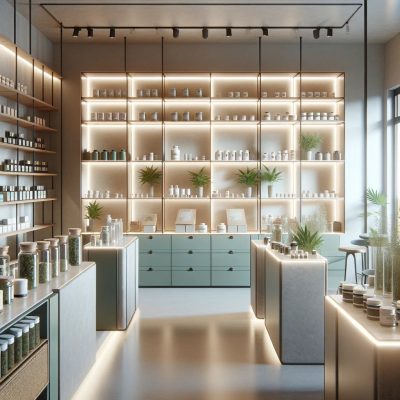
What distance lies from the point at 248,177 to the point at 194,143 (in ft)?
3.57

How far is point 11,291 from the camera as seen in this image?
2.55 metres

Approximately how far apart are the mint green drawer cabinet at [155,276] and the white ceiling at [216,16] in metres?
3.56

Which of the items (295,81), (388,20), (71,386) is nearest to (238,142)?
(295,81)

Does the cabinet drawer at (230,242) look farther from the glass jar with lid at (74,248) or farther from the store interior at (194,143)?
the glass jar with lid at (74,248)

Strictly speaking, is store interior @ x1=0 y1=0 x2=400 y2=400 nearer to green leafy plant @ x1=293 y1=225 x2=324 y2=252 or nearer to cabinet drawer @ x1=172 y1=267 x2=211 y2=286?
cabinet drawer @ x1=172 y1=267 x2=211 y2=286

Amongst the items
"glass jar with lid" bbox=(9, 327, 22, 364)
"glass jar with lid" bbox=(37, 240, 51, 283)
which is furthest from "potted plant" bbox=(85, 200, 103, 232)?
"glass jar with lid" bbox=(9, 327, 22, 364)

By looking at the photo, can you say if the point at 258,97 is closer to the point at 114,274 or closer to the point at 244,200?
the point at 244,200

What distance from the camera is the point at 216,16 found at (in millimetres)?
6742

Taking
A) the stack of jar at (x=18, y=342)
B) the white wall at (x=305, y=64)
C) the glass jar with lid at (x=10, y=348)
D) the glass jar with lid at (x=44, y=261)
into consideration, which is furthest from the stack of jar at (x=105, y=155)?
the glass jar with lid at (x=10, y=348)

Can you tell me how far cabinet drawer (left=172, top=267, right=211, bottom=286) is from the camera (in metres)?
7.51

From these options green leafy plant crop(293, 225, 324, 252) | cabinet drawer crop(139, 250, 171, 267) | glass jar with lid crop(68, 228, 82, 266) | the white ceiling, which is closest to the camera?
glass jar with lid crop(68, 228, 82, 266)

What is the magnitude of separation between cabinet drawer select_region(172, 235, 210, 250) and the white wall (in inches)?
72.6

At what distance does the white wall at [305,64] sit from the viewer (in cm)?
788

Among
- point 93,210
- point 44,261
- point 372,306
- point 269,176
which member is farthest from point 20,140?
point 372,306
